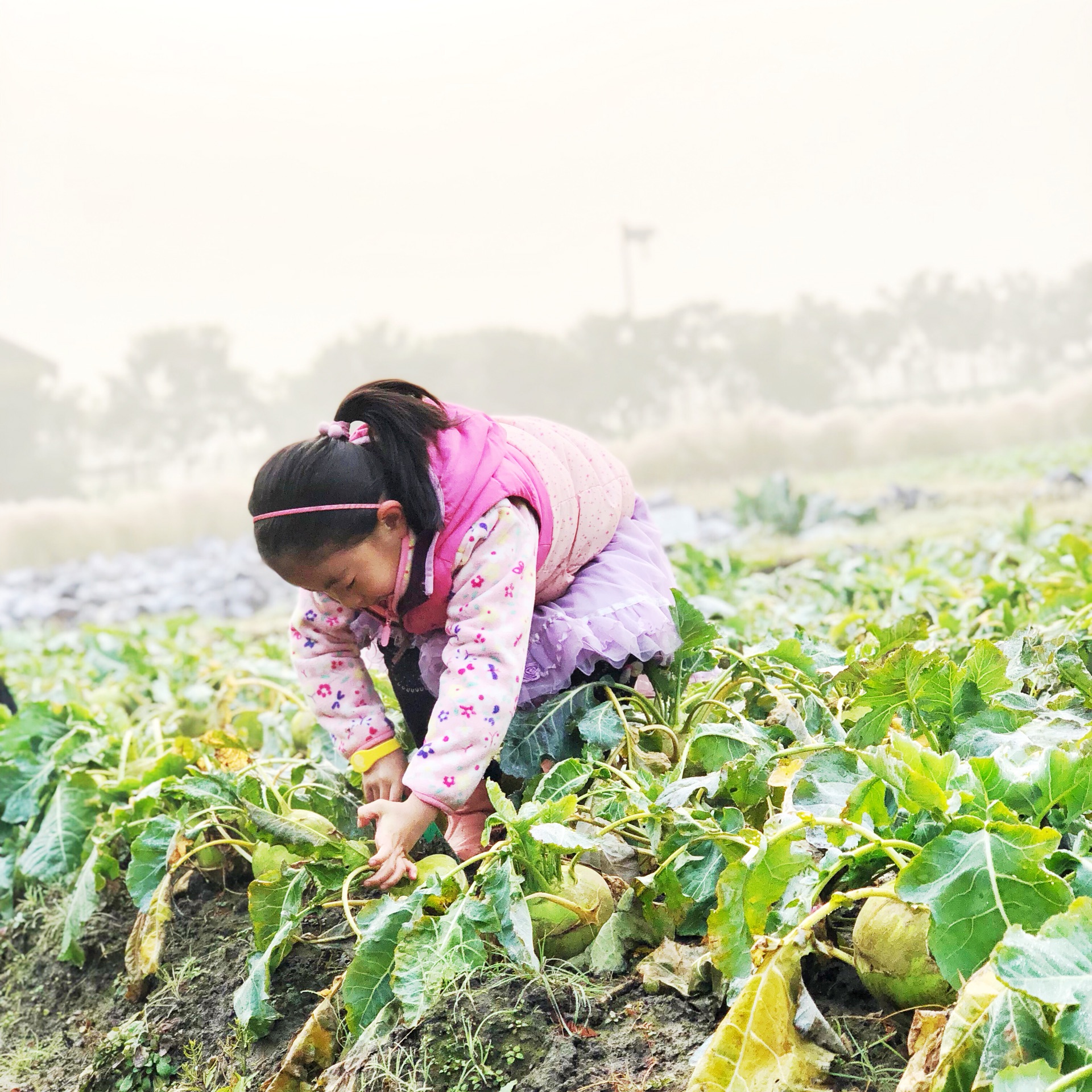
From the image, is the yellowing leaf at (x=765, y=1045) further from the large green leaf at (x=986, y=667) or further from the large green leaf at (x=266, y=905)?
the large green leaf at (x=266, y=905)

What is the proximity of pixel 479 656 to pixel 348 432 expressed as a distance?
1.21 ft

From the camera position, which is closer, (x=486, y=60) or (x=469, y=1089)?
(x=469, y=1089)

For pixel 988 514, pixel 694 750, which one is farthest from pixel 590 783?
pixel 988 514

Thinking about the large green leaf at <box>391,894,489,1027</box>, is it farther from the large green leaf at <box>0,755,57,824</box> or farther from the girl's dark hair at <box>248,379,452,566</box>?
the large green leaf at <box>0,755,57,824</box>

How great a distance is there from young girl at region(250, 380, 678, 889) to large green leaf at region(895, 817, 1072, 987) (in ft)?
2.10

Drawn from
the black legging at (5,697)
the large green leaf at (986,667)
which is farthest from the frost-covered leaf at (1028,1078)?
the black legging at (5,697)

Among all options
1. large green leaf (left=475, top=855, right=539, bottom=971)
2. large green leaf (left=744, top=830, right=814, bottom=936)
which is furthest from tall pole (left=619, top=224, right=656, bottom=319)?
large green leaf (left=744, top=830, right=814, bottom=936)

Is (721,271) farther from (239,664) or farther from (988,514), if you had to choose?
(239,664)

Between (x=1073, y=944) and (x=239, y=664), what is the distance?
222cm

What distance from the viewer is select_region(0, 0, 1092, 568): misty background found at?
7.54 metres

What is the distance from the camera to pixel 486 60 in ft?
28.6

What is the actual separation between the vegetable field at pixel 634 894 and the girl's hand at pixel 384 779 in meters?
0.07

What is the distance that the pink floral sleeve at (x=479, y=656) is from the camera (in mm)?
1351

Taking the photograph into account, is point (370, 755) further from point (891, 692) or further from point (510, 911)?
point (891, 692)
